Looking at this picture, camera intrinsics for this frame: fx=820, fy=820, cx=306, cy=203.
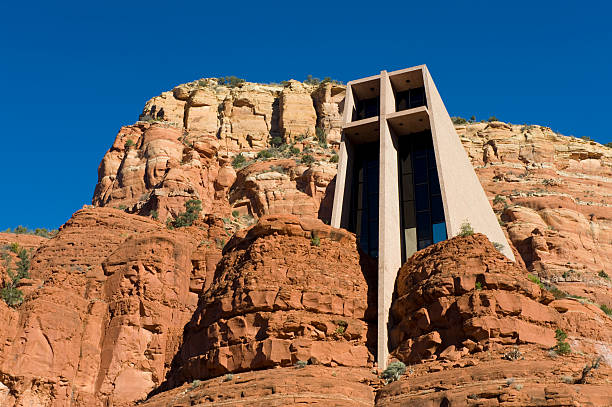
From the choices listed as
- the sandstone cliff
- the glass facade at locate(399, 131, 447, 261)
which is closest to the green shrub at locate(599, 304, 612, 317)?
the sandstone cliff

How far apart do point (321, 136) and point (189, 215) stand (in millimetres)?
24693

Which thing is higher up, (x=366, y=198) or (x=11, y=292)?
(x=366, y=198)

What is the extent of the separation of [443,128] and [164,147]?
30775 mm

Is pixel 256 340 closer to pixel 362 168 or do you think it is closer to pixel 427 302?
pixel 427 302

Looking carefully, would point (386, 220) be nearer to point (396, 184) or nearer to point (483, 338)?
point (396, 184)

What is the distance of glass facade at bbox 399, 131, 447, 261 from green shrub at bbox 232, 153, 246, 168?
29.5m

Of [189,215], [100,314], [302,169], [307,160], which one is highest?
[307,160]

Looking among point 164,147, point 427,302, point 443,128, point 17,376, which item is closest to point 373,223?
point 443,128

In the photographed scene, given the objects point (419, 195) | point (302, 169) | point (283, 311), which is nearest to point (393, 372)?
point (283, 311)

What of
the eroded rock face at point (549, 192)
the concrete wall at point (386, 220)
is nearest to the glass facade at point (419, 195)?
the concrete wall at point (386, 220)

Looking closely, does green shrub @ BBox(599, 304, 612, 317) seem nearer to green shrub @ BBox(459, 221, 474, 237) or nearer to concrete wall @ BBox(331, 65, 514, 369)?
concrete wall @ BBox(331, 65, 514, 369)

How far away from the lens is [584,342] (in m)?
34.8

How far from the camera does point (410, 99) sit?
46250 mm

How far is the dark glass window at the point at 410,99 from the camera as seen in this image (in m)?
45.9
